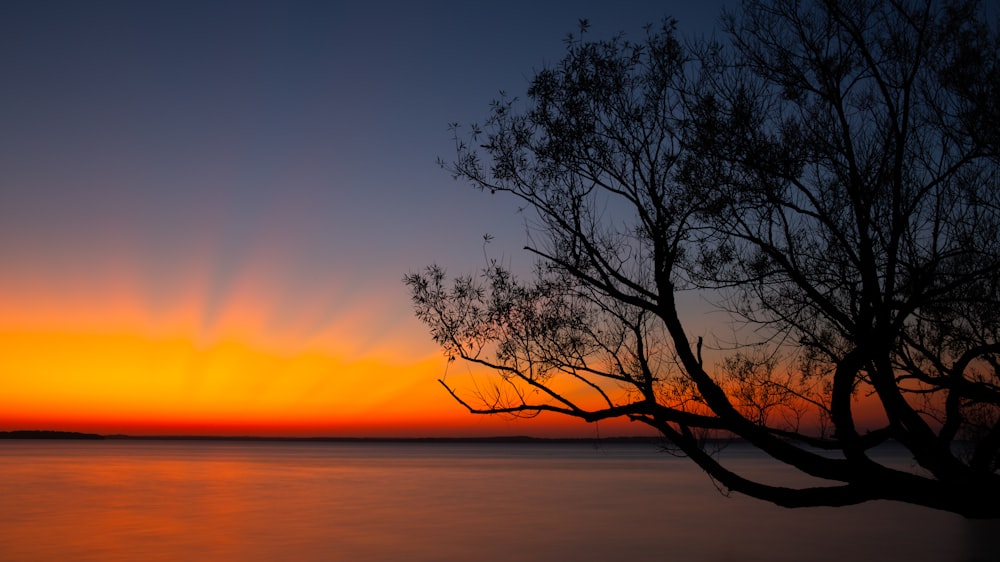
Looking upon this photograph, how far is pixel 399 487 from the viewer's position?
66.8 m

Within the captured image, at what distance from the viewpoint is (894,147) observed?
11.0m

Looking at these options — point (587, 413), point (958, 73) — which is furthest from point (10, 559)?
point (958, 73)

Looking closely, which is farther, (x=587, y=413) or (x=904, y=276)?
(x=904, y=276)

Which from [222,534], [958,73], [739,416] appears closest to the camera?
[739,416]

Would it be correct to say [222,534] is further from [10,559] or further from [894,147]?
[894,147]

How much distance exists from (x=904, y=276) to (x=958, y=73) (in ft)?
8.86

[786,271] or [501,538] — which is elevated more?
[786,271]

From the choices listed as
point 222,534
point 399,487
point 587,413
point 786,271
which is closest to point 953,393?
point 786,271

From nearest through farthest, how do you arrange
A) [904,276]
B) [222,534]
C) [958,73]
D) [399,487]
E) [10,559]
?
[958,73], [904,276], [10,559], [222,534], [399,487]

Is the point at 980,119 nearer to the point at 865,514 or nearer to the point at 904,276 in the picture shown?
the point at 904,276

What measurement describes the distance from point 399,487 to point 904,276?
58881mm

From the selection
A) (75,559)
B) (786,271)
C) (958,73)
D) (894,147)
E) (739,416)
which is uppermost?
(958,73)

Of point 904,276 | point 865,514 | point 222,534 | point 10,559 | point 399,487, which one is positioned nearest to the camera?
point 904,276

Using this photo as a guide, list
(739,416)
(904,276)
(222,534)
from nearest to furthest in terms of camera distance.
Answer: (739,416)
(904,276)
(222,534)
